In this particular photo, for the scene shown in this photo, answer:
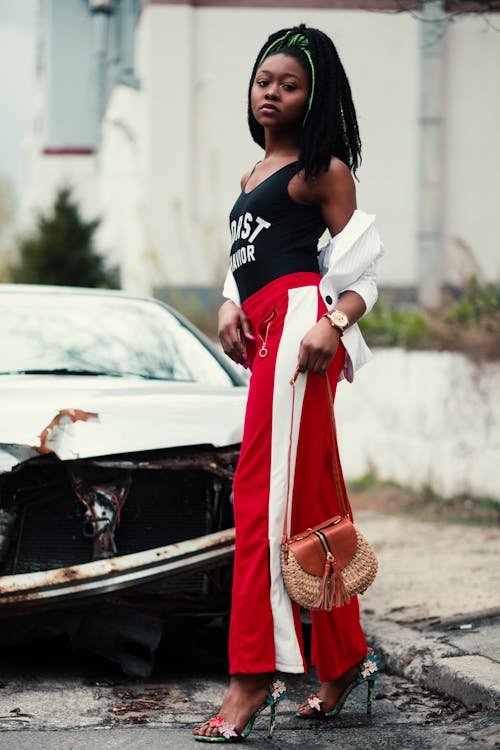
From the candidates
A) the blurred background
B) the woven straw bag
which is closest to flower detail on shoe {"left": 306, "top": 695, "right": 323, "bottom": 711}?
the woven straw bag

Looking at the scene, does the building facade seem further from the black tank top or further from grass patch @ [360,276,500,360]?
the black tank top

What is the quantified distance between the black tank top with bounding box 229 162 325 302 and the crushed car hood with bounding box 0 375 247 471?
877 mm

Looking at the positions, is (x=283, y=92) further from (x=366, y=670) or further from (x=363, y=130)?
(x=363, y=130)

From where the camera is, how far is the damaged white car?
4.24m

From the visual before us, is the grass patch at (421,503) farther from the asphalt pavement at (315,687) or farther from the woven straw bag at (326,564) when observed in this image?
the woven straw bag at (326,564)

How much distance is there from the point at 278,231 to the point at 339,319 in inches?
12.9

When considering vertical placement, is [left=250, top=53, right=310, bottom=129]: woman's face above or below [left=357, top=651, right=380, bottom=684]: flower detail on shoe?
above

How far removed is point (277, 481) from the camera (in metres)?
3.60

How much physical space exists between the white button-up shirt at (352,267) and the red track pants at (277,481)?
0.04 meters

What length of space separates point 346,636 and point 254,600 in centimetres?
35

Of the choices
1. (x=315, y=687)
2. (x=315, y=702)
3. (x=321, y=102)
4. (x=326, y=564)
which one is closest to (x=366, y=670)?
(x=315, y=702)

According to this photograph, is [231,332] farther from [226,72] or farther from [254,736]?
[226,72]

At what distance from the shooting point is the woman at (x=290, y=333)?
3.58 metres

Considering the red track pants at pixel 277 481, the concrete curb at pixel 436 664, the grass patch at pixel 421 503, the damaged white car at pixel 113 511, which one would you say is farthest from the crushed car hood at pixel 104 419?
the grass patch at pixel 421 503
